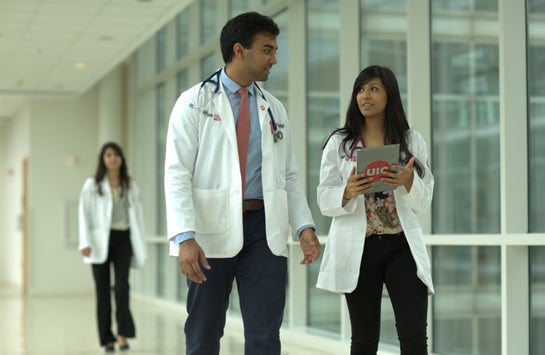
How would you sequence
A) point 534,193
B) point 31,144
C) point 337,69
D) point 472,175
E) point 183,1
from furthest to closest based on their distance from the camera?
point 31,144, point 183,1, point 337,69, point 472,175, point 534,193

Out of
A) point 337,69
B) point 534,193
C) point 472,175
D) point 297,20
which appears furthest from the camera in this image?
point 297,20

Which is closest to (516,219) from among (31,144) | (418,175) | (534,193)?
(534,193)

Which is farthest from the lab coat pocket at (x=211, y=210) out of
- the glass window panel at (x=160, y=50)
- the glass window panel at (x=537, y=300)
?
the glass window panel at (x=160, y=50)

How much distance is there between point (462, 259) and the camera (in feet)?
20.0

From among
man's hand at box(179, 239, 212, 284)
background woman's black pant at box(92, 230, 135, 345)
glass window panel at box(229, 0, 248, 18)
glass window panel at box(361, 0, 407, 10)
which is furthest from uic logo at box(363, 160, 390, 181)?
glass window panel at box(229, 0, 248, 18)

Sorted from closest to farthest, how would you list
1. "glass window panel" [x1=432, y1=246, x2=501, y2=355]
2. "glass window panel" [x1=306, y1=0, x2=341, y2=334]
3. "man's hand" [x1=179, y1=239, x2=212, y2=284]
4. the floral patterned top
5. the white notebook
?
"man's hand" [x1=179, y1=239, x2=212, y2=284], the white notebook, the floral patterned top, "glass window panel" [x1=432, y1=246, x2=501, y2=355], "glass window panel" [x1=306, y1=0, x2=341, y2=334]

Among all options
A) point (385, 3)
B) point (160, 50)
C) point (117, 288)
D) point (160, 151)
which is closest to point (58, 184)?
point (160, 151)

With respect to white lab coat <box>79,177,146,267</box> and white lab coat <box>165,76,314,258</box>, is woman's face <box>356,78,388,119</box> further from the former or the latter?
white lab coat <box>79,177,146,267</box>

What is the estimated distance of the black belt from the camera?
3587 mm

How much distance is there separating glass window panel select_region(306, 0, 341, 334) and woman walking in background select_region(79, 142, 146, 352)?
5.16 ft

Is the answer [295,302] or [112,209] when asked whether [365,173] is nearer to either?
A: [112,209]

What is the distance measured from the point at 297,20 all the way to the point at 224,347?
118 inches

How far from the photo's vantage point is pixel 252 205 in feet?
11.8

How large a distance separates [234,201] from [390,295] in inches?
31.2
